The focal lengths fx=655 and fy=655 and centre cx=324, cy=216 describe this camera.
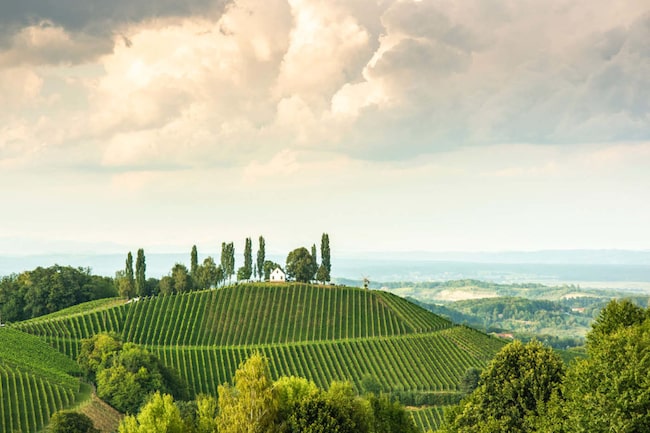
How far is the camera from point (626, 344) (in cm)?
4638

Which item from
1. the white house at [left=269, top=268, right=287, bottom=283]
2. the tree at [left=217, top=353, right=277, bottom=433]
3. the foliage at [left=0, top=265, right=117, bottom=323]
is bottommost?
the tree at [left=217, top=353, right=277, bottom=433]

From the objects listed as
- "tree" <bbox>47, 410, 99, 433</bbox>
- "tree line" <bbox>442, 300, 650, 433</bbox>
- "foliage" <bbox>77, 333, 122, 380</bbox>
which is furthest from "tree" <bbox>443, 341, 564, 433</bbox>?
"foliage" <bbox>77, 333, 122, 380</bbox>

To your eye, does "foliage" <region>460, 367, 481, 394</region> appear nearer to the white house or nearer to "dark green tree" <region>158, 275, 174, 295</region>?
the white house

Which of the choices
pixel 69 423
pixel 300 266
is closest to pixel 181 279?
pixel 300 266

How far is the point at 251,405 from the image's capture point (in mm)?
51375

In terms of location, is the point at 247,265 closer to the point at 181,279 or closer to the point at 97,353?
the point at 181,279

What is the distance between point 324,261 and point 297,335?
37413 mm

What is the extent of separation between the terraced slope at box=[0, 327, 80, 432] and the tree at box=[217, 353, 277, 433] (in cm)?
3532

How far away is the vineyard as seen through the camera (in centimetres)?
11238

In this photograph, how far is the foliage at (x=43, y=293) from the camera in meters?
150

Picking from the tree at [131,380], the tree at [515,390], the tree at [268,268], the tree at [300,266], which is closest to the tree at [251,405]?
the tree at [515,390]

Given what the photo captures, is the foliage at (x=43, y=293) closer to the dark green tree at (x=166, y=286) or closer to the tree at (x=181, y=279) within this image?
the dark green tree at (x=166, y=286)

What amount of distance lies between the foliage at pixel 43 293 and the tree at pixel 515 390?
406 feet

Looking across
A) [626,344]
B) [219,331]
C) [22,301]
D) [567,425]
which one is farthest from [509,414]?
[22,301]
